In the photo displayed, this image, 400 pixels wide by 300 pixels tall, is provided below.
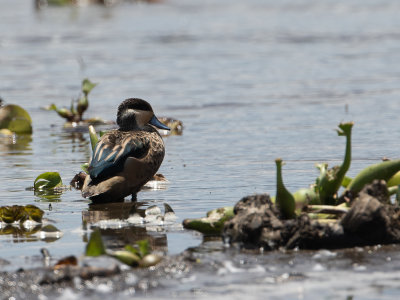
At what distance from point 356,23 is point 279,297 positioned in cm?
2336

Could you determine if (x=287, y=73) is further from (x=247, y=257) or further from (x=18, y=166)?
(x=247, y=257)

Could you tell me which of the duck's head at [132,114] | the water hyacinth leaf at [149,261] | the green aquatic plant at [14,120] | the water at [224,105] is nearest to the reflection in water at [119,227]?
the water at [224,105]

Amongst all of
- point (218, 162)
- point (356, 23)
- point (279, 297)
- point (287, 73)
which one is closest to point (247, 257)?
point (279, 297)

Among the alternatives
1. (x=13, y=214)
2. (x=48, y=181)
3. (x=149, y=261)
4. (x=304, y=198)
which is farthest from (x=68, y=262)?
(x=48, y=181)

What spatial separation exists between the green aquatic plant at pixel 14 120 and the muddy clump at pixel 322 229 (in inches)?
256

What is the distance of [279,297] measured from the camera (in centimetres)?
485

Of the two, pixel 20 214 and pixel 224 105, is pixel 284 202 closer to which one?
pixel 20 214

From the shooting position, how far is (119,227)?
6.70m

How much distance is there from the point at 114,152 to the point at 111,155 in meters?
0.05

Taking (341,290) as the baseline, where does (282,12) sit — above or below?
above

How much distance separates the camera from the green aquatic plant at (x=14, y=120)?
38.9 ft

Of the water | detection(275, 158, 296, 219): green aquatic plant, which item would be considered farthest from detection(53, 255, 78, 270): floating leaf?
detection(275, 158, 296, 219): green aquatic plant

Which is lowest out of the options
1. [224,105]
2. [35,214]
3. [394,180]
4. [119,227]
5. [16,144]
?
[119,227]

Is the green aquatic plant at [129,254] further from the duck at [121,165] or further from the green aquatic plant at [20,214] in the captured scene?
the duck at [121,165]
